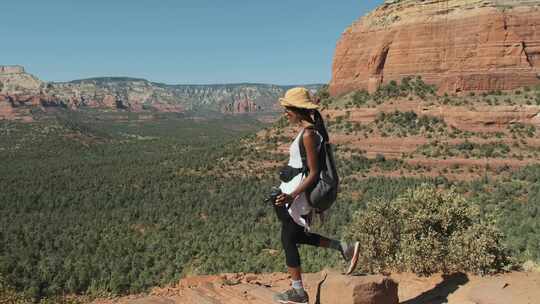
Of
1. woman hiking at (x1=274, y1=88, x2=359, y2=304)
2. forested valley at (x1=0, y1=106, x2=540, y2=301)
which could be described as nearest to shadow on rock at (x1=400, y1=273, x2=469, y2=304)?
forested valley at (x1=0, y1=106, x2=540, y2=301)

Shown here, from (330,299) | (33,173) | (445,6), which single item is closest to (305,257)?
(330,299)

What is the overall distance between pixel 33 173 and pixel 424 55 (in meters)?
56.5

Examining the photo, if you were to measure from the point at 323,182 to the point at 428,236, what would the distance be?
5.36 meters

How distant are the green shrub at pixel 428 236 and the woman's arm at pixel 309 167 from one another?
5103 mm

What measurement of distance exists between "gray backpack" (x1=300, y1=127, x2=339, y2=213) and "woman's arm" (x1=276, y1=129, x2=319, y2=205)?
76 mm

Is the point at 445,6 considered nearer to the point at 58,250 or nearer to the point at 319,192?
the point at 58,250

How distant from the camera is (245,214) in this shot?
33000 mm

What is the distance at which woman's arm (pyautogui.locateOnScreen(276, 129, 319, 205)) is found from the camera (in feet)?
15.1

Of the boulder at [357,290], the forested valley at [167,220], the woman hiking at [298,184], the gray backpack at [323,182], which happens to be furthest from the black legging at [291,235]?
the forested valley at [167,220]

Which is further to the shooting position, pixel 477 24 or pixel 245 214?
pixel 477 24

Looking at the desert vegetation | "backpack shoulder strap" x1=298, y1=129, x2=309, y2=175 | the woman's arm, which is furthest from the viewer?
the desert vegetation

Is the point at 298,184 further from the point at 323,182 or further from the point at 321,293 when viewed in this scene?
the point at 321,293

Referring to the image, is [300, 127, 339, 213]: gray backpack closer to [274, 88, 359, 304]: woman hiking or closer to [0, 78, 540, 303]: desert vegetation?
[274, 88, 359, 304]: woman hiking

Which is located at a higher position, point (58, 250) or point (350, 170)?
point (350, 170)
